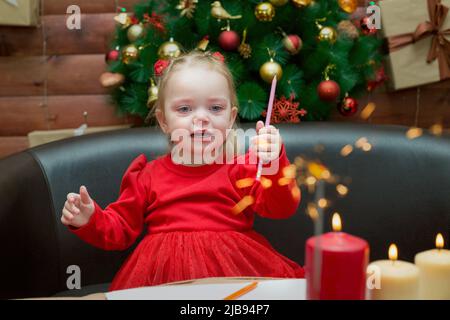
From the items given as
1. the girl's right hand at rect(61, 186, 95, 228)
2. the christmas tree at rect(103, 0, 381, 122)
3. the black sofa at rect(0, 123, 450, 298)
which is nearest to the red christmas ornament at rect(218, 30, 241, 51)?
the christmas tree at rect(103, 0, 381, 122)

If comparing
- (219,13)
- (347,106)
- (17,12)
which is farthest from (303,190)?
(17,12)

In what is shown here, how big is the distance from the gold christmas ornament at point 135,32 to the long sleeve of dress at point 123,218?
74 cm

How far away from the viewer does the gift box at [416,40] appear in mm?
2080

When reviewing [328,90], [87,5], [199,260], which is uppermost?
[87,5]

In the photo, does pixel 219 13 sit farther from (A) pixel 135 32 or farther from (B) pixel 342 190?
(B) pixel 342 190

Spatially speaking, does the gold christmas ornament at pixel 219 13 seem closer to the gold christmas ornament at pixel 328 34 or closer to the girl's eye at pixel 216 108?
the gold christmas ornament at pixel 328 34

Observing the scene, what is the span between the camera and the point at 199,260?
1.16 m

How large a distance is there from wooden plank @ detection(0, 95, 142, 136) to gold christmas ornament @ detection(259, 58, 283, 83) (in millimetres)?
786

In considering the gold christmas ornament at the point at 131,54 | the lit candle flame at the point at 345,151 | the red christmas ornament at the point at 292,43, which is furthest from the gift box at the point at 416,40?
the gold christmas ornament at the point at 131,54

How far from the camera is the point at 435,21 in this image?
208 cm

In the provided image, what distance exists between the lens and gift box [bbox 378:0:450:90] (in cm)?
208

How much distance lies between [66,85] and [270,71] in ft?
3.36
